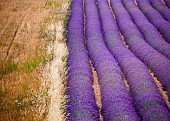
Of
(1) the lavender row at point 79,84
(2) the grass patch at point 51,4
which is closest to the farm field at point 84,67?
(1) the lavender row at point 79,84

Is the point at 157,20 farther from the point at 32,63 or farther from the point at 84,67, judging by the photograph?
the point at 32,63

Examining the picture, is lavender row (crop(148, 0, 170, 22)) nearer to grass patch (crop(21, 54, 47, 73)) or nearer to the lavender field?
the lavender field

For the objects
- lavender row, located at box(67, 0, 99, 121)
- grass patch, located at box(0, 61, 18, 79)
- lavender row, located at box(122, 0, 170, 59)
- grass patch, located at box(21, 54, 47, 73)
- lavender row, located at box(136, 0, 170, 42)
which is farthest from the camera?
lavender row, located at box(136, 0, 170, 42)

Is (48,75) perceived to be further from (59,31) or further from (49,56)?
(59,31)

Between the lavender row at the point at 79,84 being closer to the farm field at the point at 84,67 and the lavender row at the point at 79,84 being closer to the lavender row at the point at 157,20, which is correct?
the farm field at the point at 84,67

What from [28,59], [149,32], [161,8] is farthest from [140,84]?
[161,8]

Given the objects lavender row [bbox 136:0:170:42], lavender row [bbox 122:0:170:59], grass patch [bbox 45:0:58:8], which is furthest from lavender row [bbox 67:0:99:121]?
grass patch [bbox 45:0:58:8]

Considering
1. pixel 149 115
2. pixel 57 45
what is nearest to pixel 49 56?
pixel 57 45
